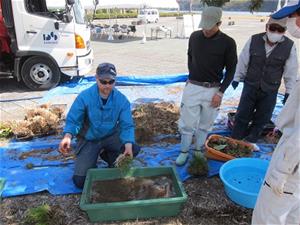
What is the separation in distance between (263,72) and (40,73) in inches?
204

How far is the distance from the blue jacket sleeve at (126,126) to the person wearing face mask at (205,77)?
76 centimetres

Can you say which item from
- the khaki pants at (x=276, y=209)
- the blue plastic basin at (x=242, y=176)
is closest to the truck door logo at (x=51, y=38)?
the blue plastic basin at (x=242, y=176)

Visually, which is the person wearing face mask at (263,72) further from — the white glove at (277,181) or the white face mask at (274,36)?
the white glove at (277,181)

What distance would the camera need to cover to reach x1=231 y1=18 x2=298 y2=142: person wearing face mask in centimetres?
391

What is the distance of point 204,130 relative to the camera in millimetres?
3900

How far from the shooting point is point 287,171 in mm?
1866

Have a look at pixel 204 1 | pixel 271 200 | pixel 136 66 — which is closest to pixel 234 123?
pixel 204 1

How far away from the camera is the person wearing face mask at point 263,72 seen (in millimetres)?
3906

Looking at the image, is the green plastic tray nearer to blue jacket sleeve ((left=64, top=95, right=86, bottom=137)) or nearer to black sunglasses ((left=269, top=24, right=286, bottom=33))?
blue jacket sleeve ((left=64, top=95, right=86, bottom=137))

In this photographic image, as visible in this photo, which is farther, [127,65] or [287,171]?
[127,65]

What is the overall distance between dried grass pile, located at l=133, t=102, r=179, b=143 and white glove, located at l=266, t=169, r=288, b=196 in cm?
275

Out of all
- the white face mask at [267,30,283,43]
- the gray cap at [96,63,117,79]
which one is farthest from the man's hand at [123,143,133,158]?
the white face mask at [267,30,283,43]

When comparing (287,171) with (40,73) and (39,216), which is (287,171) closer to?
(39,216)

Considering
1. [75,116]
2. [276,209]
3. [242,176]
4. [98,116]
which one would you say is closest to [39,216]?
[75,116]
